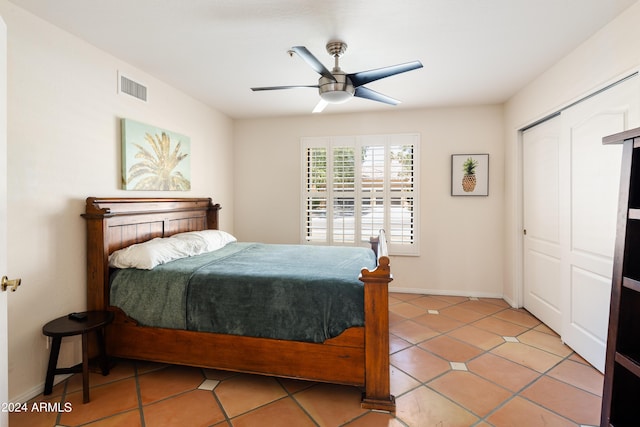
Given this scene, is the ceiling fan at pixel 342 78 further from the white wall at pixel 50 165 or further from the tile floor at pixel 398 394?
the tile floor at pixel 398 394

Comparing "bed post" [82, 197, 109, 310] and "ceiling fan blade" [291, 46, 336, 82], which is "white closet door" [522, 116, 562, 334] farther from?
"bed post" [82, 197, 109, 310]

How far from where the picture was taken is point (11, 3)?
6.38ft

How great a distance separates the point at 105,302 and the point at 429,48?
3.37 meters

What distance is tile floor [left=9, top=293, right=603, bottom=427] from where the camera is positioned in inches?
71.9

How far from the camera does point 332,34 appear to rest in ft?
7.60

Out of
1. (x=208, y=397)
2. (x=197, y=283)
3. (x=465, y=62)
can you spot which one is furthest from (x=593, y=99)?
(x=208, y=397)

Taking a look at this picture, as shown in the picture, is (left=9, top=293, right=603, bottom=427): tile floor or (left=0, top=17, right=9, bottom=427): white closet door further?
(left=9, top=293, right=603, bottom=427): tile floor

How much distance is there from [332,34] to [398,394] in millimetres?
2670

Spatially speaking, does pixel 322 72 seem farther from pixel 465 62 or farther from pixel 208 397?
pixel 208 397

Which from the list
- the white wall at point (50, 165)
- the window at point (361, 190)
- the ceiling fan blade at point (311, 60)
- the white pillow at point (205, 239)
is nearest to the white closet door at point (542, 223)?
the window at point (361, 190)

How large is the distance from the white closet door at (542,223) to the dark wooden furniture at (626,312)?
188 cm

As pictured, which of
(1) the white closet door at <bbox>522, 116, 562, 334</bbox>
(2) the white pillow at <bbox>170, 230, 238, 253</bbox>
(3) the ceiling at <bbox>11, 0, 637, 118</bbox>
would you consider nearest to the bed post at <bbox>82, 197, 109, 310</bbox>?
(2) the white pillow at <bbox>170, 230, 238, 253</bbox>

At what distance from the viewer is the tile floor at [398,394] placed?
1827mm

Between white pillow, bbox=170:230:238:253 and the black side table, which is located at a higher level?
→ white pillow, bbox=170:230:238:253
